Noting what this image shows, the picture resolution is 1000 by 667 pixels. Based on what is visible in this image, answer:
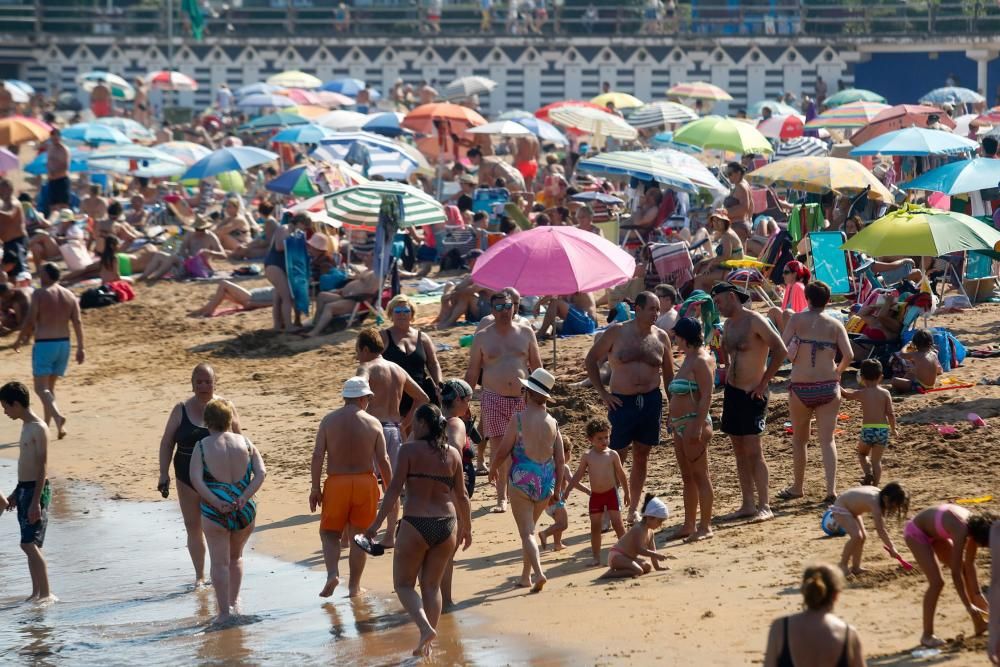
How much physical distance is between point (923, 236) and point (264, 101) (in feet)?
73.1

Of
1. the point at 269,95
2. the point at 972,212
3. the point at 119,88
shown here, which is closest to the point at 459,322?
the point at 972,212

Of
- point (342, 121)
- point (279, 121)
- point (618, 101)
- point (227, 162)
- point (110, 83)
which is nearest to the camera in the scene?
point (227, 162)

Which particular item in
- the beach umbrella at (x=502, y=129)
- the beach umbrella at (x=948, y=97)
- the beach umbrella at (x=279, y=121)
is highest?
the beach umbrella at (x=948, y=97)

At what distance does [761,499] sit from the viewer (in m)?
8.91

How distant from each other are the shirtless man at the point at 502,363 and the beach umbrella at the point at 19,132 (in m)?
17.3

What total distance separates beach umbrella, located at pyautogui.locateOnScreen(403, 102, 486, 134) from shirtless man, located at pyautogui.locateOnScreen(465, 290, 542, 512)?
14921 millimetres

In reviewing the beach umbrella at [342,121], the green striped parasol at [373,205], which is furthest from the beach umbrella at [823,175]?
the beach umbrella at [342,121]

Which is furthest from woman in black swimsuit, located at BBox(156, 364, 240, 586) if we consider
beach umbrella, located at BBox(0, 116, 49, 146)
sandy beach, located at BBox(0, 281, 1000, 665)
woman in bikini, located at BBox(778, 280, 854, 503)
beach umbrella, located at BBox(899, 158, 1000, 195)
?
beach umbrella, located at BBox(0, 116, 49, 146)

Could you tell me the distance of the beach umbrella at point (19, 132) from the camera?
24781 mm

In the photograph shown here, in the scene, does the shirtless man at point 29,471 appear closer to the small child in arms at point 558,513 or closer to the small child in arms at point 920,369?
the small child in arms at point 558,513

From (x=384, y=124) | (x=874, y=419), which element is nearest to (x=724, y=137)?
(x=384, y=124)

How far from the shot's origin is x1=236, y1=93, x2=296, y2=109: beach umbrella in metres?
30.7

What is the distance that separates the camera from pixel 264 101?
31219mm

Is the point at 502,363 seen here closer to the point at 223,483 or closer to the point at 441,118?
the point at 223,483
